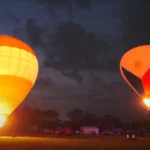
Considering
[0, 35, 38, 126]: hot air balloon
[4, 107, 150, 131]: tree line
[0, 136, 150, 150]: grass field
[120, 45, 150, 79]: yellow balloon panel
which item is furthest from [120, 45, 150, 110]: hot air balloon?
[4, 107, 150, 131]: tree line

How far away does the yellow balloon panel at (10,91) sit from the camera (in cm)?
2503

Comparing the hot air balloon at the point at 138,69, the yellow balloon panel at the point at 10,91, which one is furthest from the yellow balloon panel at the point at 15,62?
the hot air balloon at the point at 138,69

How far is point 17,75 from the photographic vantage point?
25469 millimetres

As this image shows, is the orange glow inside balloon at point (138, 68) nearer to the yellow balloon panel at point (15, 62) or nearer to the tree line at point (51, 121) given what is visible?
the yellow balloon panel at point (15, 62)

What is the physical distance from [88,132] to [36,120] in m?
34.9

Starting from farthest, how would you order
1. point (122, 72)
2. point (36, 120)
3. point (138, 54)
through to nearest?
point (36, 120) < point (122, 72) < point (138, 54)

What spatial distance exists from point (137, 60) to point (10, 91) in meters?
9.35

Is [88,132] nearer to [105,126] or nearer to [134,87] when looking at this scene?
[105,126]

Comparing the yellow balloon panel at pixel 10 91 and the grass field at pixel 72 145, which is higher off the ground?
the yellow balloon panel at pixel 10 91

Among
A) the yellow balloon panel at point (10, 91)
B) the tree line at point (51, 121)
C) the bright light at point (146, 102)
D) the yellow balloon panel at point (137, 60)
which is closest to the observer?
the bright light at point (146, 102)

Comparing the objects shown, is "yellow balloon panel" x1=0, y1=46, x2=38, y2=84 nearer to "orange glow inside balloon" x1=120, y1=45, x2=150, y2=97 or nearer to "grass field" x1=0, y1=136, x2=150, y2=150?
"grass field" x1=0, y1=136, x2=150, y2=150

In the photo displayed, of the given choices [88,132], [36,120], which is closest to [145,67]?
[88,132]

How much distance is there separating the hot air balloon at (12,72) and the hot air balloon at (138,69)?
7257 mm

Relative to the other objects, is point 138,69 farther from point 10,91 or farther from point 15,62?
point 10,91
